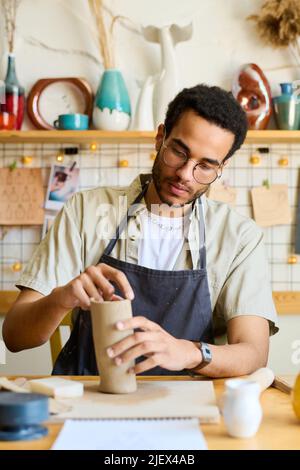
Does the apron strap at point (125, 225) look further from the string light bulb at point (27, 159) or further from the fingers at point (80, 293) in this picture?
the string light bulb at point (27, 159)

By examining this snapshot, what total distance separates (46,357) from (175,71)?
145cm

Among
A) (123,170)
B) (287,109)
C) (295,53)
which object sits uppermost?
(295,53)

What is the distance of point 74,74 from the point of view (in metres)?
3.36

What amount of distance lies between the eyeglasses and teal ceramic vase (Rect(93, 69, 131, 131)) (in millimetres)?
1219

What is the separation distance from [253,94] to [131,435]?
2407 mm

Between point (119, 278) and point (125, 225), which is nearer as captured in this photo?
point (119, 278)

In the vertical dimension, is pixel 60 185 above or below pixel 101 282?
above

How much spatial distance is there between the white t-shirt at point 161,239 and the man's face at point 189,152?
80mm

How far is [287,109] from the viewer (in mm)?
3193

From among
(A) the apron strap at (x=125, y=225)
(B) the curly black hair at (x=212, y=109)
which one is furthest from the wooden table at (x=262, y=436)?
(B) the curly black hair at (x=212, y=109)

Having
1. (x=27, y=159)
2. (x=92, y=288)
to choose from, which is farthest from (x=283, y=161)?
(x=92, y=288)

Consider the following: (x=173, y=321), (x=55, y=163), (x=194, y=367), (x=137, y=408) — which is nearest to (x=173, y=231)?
(x=173, y=321)

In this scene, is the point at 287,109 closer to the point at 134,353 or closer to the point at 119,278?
the point at 119,278
